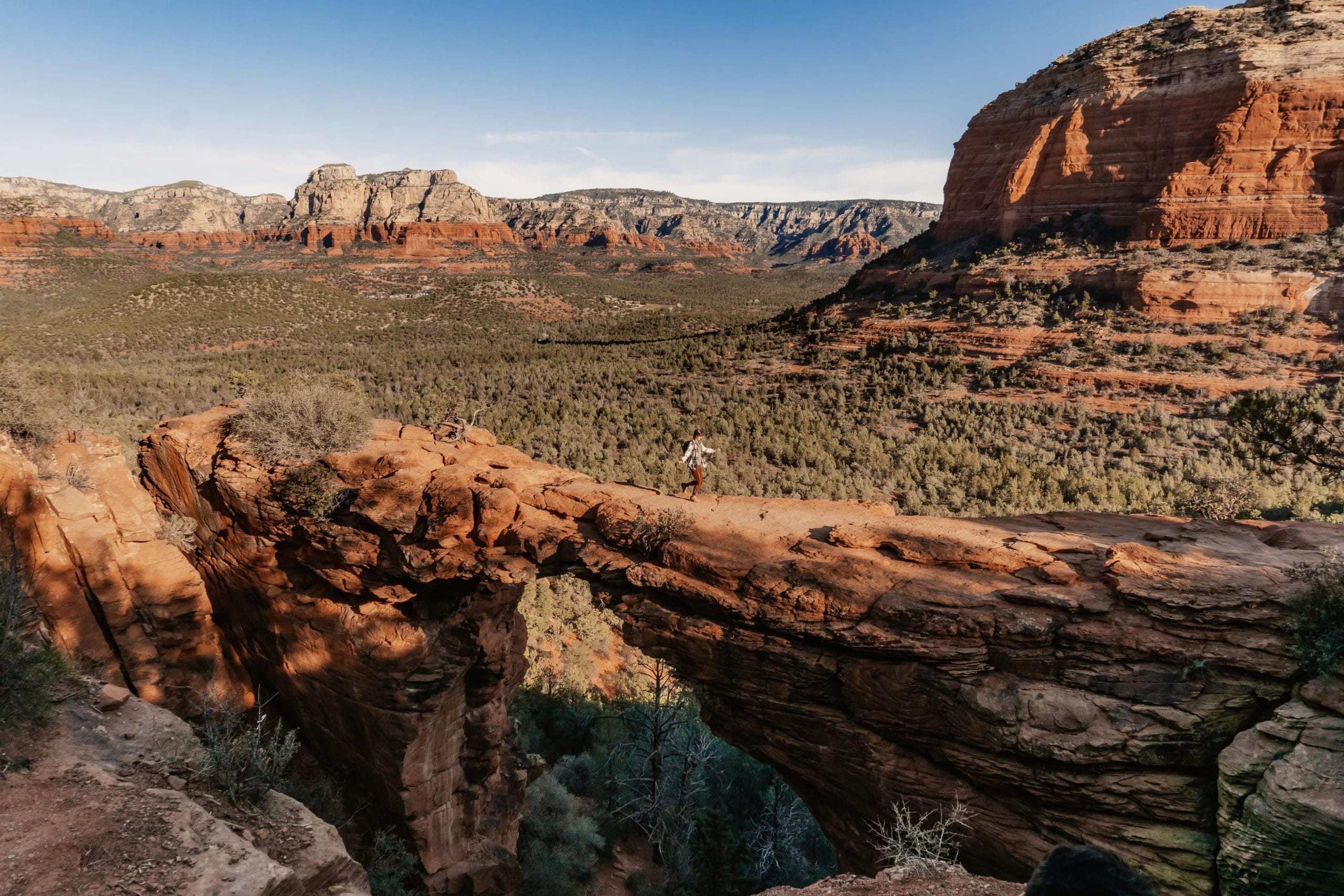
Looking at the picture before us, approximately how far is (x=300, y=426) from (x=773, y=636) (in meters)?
8.36

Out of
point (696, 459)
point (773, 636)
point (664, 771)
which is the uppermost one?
point (696, 459)

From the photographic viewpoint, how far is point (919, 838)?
6316 millimetres

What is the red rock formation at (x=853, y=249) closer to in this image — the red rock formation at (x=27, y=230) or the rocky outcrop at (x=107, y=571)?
the red rock formation at (x=27, y=230)

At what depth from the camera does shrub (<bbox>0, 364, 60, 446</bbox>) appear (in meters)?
9.77

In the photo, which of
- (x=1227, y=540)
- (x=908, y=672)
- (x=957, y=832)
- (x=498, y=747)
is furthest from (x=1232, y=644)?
(x=498, y=747)

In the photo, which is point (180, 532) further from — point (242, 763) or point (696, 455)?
point (696, 455)

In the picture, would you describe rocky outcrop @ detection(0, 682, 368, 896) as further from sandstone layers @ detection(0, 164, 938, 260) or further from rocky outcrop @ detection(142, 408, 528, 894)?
sandstone layers @ detection(0, 164, 938, 260)

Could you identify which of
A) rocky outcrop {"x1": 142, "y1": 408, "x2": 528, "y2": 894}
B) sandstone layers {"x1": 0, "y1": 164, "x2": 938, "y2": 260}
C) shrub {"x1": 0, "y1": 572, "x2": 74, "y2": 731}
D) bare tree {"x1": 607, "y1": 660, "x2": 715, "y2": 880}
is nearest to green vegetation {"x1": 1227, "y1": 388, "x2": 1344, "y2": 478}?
bare tree {"x1": 607, "y1": 660, "x2": 715, "y2": 880}

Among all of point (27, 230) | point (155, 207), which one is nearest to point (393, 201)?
point (155, 207)

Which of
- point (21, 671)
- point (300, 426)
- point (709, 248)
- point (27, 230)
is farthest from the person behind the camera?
point (709, 248)

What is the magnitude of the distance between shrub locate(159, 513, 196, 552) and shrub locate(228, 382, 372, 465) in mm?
1769

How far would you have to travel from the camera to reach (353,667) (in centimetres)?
944

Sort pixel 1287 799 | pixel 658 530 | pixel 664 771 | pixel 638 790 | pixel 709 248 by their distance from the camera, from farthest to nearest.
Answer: pixel 709 248 → pixel 638 790 → pixel 664 771 → pixel 658 530 → pixel 1287 799

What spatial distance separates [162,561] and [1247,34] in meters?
56.6
